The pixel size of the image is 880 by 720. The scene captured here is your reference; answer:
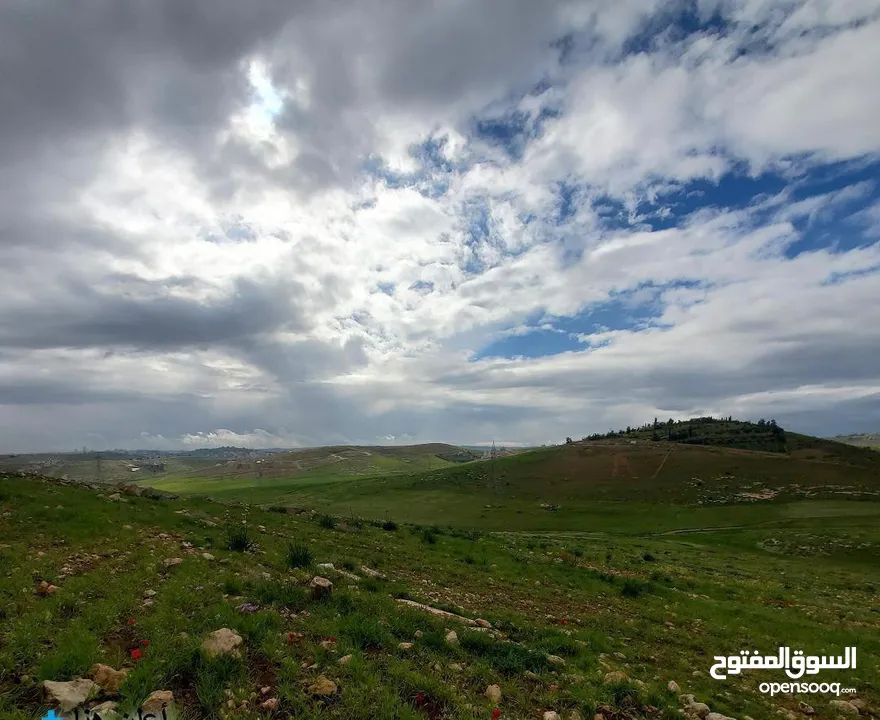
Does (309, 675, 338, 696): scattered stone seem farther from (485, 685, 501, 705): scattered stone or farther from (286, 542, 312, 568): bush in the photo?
(286, 542, 312, 568): bush

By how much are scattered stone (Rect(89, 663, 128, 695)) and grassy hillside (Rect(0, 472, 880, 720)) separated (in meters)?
0.13

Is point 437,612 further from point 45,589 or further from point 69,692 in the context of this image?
point 45,589

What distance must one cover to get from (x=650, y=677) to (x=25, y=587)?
15.1 m

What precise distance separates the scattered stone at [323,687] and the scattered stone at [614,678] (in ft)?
19.9

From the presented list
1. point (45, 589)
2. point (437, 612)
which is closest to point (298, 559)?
point (437, 612)

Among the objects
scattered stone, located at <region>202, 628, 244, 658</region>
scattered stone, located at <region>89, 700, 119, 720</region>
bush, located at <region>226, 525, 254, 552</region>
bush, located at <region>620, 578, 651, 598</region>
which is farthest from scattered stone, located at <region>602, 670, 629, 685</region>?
bush, located at <region>226, 525, 254, 552</region>

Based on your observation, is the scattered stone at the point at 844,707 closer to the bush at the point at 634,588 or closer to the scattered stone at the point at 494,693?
the scattered stone at the point at 494,693

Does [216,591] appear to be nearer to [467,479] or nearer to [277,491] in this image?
[467,479]

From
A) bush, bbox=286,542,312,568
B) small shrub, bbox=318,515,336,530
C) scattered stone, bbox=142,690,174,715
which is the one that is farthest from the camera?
small shrub, bbox=318,515,336,530

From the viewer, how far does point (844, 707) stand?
11180 millimetres

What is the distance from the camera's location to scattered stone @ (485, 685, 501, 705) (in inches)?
351

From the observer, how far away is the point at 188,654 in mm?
8422

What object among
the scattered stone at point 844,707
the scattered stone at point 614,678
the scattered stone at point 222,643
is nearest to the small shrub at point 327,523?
the scattered stone at point 222,643

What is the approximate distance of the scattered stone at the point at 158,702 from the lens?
7.08 meters
